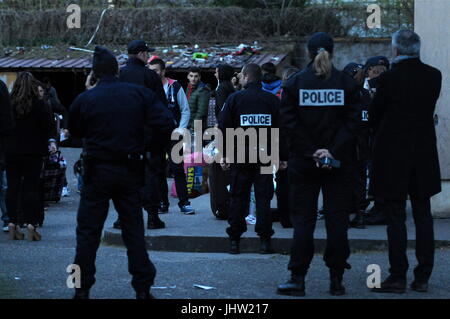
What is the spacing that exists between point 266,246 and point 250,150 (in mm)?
952

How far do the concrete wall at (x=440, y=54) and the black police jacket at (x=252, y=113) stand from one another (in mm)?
2449

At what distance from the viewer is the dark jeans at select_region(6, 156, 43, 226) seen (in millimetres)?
10898

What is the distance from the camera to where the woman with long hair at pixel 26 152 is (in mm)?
10828

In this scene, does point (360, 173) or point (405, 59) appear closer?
point (405, 59)

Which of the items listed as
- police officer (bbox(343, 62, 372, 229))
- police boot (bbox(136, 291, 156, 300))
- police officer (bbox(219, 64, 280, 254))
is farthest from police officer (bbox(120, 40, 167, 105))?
police boot (bbox(136, 291, 156, 300))

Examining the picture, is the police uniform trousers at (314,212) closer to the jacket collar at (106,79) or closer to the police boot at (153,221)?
the jacket collar at (106,79)

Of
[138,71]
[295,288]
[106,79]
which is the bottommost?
[295,288]

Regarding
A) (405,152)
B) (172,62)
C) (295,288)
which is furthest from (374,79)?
(172,62)

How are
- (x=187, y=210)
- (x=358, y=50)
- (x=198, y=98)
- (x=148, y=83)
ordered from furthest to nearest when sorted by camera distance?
(x=358, y=50) → (x=198, y=98) → (x=187, y=210) → (x=148, y=83)

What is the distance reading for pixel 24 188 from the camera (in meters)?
10.9

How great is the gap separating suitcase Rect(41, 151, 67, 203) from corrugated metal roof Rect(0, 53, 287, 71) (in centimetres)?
752

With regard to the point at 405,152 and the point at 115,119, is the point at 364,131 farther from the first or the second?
the point at 115,119
